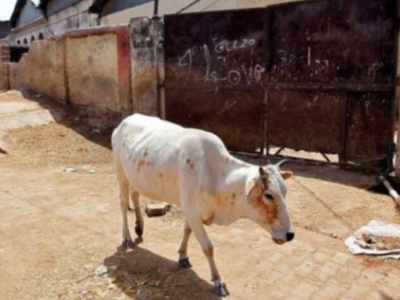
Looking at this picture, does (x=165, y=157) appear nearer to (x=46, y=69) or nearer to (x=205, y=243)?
(x=205, y=243)

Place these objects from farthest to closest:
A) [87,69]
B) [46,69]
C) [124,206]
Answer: [46,69] → [87,69] → [124,206]

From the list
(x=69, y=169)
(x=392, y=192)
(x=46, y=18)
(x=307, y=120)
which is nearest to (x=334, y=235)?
(x=392, y=192)

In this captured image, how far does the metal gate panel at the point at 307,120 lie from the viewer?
22.2ft

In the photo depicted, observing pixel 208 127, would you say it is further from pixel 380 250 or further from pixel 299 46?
pixel 380 250

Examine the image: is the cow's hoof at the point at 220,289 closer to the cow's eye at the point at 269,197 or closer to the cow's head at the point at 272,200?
the cow's head at the point at 272,200

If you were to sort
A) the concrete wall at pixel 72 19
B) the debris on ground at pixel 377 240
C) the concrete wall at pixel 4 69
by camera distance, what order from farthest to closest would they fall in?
1. the concrete wall at pixel 72 19
2. the concrete wall at pixel 4 69
3. the debris on ground at pixel 377 240

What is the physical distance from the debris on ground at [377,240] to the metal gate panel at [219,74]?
11.0ft

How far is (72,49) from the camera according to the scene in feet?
36.1

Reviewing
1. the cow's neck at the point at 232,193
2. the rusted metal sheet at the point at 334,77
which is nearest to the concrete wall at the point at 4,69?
the rusted metal sheet at the point at 334,77

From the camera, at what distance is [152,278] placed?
3.76 m

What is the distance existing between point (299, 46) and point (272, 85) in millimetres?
778

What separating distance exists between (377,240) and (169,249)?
2.12 m

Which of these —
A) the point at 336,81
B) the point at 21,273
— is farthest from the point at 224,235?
the point at 336,81

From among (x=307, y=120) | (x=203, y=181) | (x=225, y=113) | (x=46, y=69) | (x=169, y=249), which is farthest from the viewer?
(x=46, y=69)
